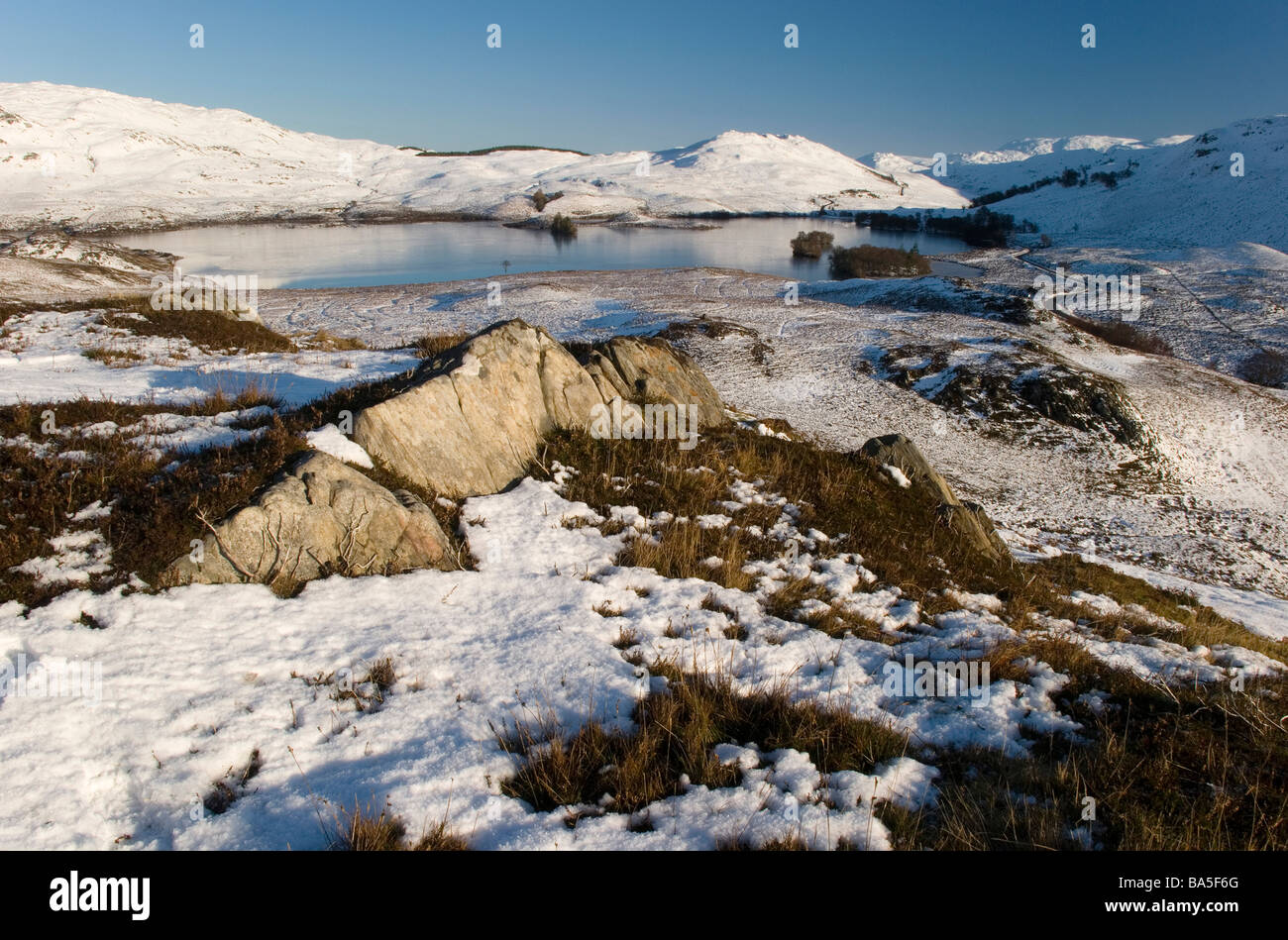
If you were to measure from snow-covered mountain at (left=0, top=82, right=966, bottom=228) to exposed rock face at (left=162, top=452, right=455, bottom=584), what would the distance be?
11485 cm

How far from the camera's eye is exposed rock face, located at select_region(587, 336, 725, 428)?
1259 cm

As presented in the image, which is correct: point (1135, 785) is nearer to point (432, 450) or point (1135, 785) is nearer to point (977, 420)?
point (432, 450)

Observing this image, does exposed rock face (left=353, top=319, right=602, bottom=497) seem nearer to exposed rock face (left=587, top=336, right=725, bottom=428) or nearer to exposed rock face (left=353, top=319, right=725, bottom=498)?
exposed rock face (left=353, top=319, right=725, bottom=498)

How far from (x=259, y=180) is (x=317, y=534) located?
17511 cm

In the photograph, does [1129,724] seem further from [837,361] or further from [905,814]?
[837,361]

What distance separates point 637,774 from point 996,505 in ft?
63.9

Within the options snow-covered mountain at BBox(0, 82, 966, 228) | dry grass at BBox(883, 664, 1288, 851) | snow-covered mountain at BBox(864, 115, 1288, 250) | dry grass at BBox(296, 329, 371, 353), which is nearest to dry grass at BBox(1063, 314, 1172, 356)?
dry grass at BBox(883, 664, 1288, 851)

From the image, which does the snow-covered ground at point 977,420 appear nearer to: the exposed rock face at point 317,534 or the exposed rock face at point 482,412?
the exposed rock face at point 482,412

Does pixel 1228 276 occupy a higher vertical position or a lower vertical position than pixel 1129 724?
higher

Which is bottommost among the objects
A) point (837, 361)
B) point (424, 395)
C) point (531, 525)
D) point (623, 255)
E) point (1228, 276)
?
point (531, 525)

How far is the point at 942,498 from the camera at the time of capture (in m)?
11.7

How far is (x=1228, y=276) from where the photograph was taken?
185ft

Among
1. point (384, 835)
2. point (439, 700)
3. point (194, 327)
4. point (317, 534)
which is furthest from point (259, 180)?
point (384, 835)

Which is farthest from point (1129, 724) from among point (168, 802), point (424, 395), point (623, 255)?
point (623, 255)
